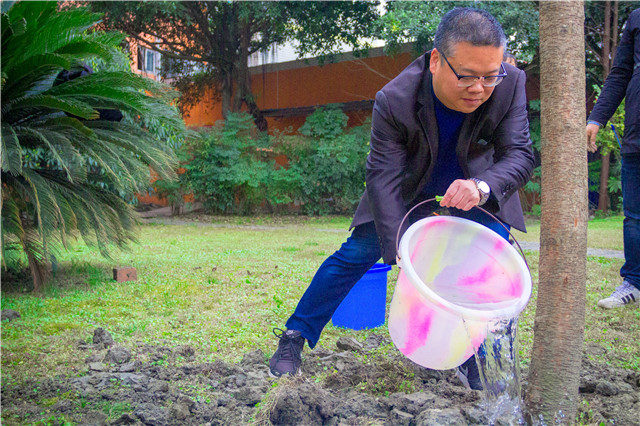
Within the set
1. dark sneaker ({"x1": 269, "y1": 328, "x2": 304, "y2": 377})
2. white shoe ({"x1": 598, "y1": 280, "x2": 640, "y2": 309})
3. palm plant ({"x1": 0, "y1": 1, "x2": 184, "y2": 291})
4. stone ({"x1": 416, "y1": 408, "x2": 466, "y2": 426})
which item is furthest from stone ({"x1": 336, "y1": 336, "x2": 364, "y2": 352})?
palm plant ({"x1": 0, "y1": 1, "x2": 184, "y2": 291})

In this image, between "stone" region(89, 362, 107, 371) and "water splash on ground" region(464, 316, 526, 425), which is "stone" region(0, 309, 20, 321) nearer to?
"stone" region(89, 362, 107, 371)

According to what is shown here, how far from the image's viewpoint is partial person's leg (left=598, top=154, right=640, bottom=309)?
3.76m

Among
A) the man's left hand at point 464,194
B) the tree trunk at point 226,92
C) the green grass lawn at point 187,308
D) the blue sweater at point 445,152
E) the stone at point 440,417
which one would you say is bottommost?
the green grass lawn at point 187,308

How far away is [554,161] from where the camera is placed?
6.77 feet

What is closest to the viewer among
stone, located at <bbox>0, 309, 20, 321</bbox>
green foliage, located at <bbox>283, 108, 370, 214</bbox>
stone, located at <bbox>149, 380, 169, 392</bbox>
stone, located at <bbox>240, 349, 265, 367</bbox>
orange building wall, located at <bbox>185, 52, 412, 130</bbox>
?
stone, located at <bbox>149, 380, 169, 392</bbox>

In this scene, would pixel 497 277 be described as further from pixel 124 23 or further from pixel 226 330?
pixel 124 23

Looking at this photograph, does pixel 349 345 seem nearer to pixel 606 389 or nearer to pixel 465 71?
pixel 606 389

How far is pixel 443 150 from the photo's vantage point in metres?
2.48

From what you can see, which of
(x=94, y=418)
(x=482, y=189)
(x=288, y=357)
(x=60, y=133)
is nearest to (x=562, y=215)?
(x=482, y=189)

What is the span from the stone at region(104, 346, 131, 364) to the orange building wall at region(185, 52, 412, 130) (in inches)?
476

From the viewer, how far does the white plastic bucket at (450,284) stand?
6.89ft

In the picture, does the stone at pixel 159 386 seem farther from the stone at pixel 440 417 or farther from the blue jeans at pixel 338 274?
the stone at pixel 440 417

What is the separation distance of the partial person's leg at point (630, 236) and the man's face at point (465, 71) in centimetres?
213

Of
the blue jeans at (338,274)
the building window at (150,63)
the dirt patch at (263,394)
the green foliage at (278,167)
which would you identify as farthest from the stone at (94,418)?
the building window at (150,63)
